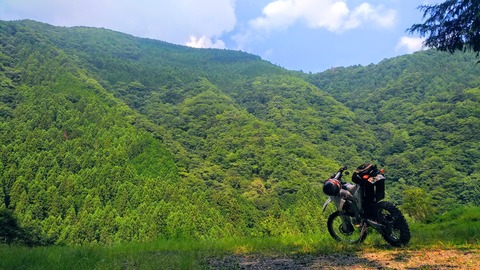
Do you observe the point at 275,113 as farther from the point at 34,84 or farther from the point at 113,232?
the point at 113,232

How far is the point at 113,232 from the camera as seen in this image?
70.5 m

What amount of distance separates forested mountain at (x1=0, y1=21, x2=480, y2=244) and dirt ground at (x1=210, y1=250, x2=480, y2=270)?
37024 mm

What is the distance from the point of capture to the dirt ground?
5.06 metres

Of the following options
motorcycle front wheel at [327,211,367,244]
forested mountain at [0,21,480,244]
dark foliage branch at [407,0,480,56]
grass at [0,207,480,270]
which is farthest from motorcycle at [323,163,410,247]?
forested mountain at [0,21,480,244]

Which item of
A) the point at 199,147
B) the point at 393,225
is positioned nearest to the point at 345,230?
the point at 393,225

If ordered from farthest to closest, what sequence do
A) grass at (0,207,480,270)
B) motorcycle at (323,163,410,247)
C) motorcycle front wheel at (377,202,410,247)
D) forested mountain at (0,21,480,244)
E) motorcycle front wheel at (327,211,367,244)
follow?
forested mountain at (0,21,480,244) → motorcycle front wheel at (327,211,367,244) → motorcycle at (323,163,410,247) → motorcycle front wheel at (377,202,410,247) → grass at (0,207,480,270)

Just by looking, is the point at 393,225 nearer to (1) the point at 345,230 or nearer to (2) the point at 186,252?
(1) the point at 345,230

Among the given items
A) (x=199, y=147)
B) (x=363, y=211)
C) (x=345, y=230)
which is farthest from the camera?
(x=199, y=147)

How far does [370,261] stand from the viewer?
5492mm

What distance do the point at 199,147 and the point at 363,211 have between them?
4727 inches

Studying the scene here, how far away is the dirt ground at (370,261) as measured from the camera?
5059mm

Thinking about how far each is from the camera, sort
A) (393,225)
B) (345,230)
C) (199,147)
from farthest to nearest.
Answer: (199,147), (345,230), (393,225)

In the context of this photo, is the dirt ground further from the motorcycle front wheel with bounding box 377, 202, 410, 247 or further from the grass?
the motorcycle front wheel with bounding box 377, 202, 410, 247

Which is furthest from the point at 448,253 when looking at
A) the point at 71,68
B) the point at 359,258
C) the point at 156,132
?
the point at 71,68
